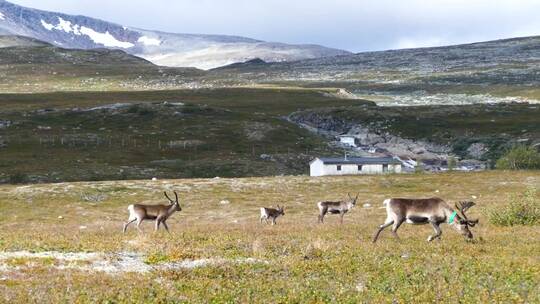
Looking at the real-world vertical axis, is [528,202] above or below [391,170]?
above

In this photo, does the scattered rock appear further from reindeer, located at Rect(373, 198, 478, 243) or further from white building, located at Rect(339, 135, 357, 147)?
reindeer, located at Rect(373, 198, 478, 243)

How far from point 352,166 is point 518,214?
75.3 meters

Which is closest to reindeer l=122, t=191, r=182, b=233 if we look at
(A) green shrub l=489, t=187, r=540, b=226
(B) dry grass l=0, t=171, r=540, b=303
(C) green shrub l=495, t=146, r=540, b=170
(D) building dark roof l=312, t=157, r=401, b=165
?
(B) dry grass l=0, t=171, r=540, b=303

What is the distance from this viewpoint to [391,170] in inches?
4365

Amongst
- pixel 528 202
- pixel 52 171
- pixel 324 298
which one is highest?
pixel 324 298

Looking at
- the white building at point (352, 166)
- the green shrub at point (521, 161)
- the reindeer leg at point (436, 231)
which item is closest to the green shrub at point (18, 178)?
the white building at point (352, 166)

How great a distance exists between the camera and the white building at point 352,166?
107250 millimetres

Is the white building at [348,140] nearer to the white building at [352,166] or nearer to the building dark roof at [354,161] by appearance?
the building dark roof at [354,161]

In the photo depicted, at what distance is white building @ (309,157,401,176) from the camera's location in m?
107

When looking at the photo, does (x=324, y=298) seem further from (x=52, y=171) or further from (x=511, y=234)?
(x=52, y=171)

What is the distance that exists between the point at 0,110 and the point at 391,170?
114 m

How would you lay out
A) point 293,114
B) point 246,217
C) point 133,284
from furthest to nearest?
point 293,114
point 246,217
point 133,284

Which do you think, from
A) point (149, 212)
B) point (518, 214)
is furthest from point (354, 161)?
point (149, 212)

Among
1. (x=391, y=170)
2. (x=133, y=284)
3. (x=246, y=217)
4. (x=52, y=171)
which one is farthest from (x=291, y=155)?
(x=133, y=284)
